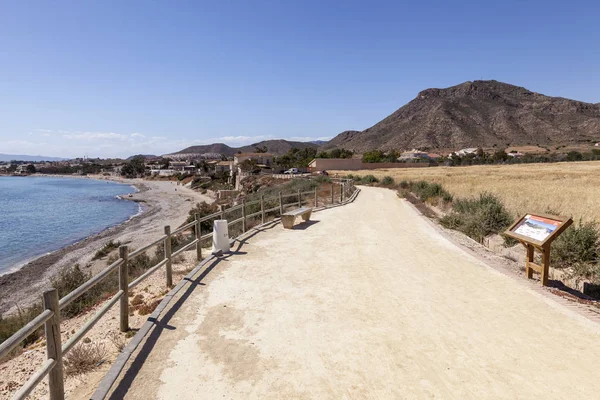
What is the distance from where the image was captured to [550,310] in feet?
18.8

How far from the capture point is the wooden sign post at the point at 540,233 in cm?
641

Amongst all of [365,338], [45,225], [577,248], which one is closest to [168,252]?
[365,338]

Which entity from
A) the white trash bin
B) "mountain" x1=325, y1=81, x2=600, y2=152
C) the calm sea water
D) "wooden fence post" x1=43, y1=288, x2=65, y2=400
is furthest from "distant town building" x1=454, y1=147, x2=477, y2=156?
"wooden fence post" x1=43, y1=288, x2=65, y2=400

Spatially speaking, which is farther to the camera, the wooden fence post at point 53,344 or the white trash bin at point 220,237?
the white trash bin at point 220,237

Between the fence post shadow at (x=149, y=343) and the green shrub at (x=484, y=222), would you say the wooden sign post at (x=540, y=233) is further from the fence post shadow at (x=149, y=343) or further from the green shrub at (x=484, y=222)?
the fence post shadow at (x=149, y=343)

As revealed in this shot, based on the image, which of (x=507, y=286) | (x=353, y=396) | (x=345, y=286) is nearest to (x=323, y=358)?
(x=353, y=396)

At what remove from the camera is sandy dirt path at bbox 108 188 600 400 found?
149 inches

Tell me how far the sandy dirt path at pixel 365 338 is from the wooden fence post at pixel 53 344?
1.84 feet

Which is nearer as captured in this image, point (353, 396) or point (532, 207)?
point (353, 396)

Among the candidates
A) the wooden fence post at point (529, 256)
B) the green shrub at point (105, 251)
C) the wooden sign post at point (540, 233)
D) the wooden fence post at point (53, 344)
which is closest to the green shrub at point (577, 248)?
the wooden fence post at point (529, 256)

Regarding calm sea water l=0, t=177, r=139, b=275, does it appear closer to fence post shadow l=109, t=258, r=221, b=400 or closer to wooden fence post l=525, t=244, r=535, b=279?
fence post shadow l=109, t=258, r=221, b=400

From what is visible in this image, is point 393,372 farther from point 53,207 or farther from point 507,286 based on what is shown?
point 53,207

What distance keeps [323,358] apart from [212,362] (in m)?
1.26

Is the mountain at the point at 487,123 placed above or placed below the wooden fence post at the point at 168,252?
above
